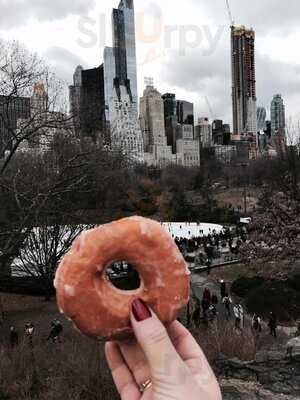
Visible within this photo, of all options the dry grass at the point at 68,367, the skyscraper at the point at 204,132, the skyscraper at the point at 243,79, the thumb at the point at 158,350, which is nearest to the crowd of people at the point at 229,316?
the dry grass at the point at 68,367

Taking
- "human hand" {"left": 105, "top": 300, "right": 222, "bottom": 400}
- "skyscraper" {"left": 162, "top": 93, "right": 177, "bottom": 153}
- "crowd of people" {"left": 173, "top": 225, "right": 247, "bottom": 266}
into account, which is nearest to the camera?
"human hand" {"left": 105, "top": 300, "right": 222, "bottom": 400}

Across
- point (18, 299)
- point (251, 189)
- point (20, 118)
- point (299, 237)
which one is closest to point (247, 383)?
point (20, 118)

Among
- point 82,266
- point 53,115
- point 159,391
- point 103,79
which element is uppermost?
point 103,79

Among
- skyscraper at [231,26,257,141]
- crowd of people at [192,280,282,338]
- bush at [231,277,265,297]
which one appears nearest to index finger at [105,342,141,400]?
crowd of people at [192,280,282,338]

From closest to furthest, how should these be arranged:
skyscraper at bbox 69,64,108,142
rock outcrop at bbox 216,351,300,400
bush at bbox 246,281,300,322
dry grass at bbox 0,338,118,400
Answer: dry grass at bbox 0,338,118,400
rock outcrop at bbox 216,351,300,400
skyscraper at bbox 69,64,108,142
bush at bbox 246,281,300,322

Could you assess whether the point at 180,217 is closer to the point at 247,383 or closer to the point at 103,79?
the point at 103,79

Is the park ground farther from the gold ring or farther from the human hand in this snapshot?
the gold ring

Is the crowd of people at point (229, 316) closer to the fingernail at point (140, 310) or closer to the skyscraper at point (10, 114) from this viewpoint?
the skyscraper at point (10, 114)
